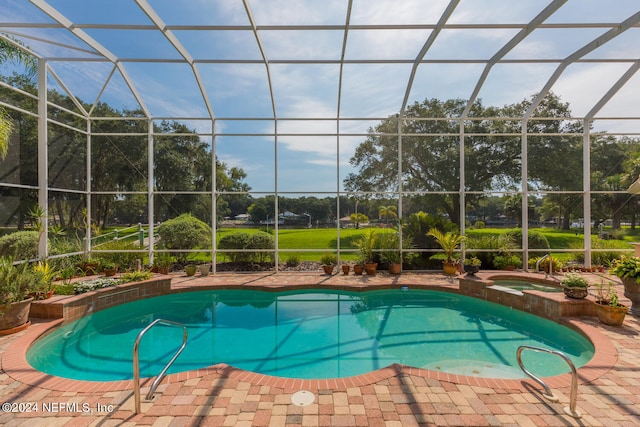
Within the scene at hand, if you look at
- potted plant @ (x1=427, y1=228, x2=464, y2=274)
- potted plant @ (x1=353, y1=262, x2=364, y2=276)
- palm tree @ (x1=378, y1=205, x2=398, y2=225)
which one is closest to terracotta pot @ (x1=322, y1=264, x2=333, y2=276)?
potted plant @ (x1=353, y1=262, x2=364, y2=276)

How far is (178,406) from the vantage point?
9.11 ft

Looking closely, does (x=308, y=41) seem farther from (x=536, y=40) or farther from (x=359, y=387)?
(x=359, y=387)

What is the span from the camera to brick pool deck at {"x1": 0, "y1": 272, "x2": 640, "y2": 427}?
8.50 ft

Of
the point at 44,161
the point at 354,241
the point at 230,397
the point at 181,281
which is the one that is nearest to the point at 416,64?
the point at 354,241

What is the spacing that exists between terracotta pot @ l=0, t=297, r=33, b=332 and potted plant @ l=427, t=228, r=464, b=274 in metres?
9.30

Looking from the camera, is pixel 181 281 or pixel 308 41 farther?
pixel 181 281

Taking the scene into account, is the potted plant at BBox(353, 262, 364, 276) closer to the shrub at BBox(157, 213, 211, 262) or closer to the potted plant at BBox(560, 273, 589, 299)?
the potted plant at BBox(560, 273, 589, 299)

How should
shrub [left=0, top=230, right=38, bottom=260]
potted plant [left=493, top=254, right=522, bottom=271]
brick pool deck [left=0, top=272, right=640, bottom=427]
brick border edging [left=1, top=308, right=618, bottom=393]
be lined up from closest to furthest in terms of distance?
brick pool deck [left=0, top=272, right=640, bottom=427], brick border edging [left=1, top=308, right=618, bottom=393], shrub [left=0, top=230, right=38, bottom=260], potted plant [left=493, top=254, right=522, bottom=271]

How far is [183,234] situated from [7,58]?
18.7 ft

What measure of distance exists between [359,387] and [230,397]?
135cm

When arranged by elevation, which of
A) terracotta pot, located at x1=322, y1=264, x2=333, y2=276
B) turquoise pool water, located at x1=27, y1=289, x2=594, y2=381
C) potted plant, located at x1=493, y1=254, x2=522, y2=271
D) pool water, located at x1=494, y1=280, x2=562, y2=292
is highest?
potted plant, located at x1=493, y1=254, x2=522, y2=271

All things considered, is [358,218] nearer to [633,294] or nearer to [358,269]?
[358,269]

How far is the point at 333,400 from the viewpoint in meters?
2.87

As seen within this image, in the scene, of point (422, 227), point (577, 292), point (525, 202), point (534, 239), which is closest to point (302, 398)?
point (577, 292)
